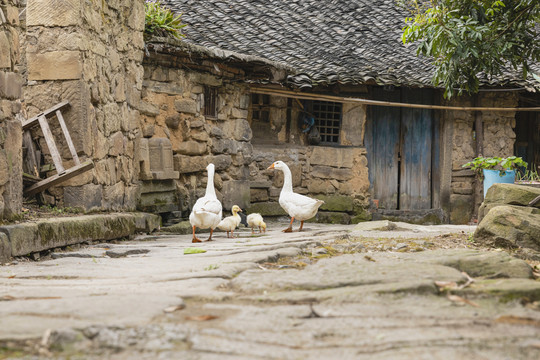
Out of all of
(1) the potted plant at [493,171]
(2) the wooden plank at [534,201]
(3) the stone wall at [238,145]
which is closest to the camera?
(2) the wooden plank at [534,201]

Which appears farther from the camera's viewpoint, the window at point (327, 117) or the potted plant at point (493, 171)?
the window at point (327, 117)

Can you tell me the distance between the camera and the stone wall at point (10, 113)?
4914 millimetres

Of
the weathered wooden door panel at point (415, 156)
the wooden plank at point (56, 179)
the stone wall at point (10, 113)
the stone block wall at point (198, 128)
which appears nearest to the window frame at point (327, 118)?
the weathered wooden door panel at point (415, 156)

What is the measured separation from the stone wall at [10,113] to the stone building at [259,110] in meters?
1.07

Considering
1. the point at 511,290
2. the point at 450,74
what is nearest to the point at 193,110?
the point at 450,74

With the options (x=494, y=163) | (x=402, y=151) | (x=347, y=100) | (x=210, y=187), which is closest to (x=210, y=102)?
(x=210, y=187)

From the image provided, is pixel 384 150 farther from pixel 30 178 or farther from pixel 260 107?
pixel 30 178

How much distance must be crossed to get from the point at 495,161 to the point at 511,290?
8913 mm

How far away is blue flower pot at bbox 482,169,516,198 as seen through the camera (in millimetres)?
11250

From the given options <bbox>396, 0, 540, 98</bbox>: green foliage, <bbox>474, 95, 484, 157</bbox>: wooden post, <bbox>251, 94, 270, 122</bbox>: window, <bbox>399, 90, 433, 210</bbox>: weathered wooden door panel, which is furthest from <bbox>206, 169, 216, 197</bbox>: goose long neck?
<bbox>474, 95, 484, 157</bbox>: wooden post

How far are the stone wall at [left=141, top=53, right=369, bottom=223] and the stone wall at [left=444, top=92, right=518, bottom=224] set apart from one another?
1844 millimetres

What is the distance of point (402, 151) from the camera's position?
13406 mm

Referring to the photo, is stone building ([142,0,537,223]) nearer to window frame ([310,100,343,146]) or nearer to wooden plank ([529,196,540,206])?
window frame ([310,100,343,146])

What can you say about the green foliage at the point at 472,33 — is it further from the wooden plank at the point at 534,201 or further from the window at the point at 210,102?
the window at the point at 210,102
